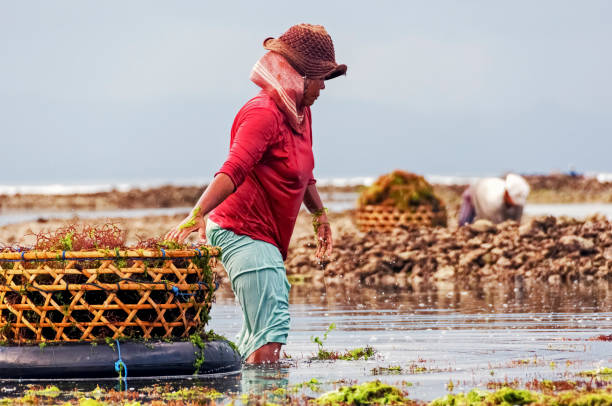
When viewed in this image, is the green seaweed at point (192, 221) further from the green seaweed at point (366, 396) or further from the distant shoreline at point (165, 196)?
the distant shoreline at point (165, 196)

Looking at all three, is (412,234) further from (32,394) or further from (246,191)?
(32,394)

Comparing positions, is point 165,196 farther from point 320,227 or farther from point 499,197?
point 320,227

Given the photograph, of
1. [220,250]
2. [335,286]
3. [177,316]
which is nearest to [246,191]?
[220,250]

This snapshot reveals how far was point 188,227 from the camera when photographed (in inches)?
271

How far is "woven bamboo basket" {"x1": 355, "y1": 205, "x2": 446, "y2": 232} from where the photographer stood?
20766 mm

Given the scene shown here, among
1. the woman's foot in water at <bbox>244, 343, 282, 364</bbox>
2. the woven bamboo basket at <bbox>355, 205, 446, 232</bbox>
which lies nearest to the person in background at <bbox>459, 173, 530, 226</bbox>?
the woven bamboo basket at <bbox>355, 205, 446, 232</bbox>

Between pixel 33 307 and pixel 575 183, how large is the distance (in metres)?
61.9

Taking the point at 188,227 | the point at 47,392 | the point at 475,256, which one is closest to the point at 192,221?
the point at 188,227

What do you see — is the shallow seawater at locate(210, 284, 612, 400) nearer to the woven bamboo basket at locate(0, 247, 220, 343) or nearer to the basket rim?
the woven bamboo basket at locate(0, 247, 220, 343)

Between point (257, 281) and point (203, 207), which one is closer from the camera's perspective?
point (203, 207)

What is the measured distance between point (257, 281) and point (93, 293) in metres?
1.18

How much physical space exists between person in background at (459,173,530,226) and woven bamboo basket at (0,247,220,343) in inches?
566

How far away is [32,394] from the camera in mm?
6441

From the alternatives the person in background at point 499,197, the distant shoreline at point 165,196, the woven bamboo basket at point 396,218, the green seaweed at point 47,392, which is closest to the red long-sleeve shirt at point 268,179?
the green seaweed at point 47,392
